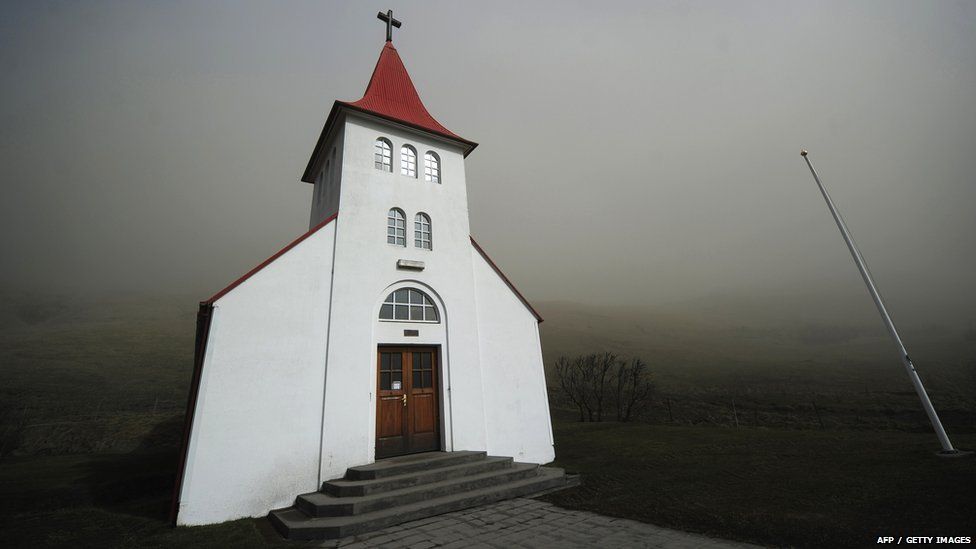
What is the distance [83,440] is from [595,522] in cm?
2713

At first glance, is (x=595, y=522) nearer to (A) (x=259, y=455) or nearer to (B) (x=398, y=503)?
(B) (x=398, y=503)

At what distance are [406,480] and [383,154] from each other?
29.2 feet

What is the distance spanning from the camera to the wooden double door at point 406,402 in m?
8.88

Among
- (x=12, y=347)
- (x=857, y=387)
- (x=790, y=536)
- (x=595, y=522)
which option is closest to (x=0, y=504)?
(x=595, y=522)

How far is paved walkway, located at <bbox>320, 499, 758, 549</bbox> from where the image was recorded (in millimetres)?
4887

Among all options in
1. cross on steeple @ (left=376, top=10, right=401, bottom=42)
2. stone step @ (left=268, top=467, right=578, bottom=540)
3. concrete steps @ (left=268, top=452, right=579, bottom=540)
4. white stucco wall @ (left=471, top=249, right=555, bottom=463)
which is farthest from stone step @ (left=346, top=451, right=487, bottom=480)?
cross on steeple @ (left=376, top=10, right=401, bottom=42)

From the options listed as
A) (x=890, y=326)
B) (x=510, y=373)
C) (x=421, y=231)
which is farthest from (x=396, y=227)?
(x=890, y=326)

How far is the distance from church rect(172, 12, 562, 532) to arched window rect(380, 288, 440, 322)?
3 centimetres

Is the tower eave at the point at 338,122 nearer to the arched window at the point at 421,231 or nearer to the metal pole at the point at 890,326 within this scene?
the arched window at the point at 421,231

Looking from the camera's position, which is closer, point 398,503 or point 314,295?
point 398,503

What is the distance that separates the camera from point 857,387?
35.6m

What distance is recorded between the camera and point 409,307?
32.6 feet

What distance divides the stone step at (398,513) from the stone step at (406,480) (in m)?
0.58

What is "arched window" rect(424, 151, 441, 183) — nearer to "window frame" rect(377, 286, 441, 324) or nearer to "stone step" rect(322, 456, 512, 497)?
"window frame" rect(377, 286, 441, 324)
